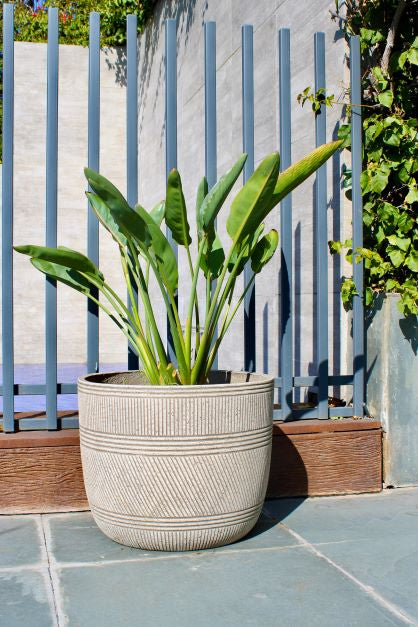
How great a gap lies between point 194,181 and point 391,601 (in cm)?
375

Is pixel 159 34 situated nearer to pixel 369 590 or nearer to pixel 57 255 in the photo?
pixel 57 255

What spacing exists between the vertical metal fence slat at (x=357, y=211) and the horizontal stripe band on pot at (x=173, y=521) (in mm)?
951

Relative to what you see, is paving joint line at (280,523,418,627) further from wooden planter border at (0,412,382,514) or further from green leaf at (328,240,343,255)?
green leaf at (328,240,343,255)

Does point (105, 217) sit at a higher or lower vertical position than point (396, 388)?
higher

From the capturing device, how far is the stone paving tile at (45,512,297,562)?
2199 millimetres

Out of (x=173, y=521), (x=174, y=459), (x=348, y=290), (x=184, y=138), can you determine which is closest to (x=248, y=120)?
(x=348, y=290)

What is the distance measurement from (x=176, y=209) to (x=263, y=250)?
463mm

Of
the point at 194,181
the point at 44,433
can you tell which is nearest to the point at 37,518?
the point at 44,433

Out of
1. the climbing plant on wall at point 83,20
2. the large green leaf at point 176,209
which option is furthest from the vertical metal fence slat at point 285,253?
the climbing plant on wall at point 83,20

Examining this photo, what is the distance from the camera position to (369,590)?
1936 millimetres

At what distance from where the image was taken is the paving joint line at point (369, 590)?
69.5 inches

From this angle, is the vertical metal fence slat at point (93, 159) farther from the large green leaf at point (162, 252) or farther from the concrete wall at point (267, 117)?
the concrete wall at point (267, 117)

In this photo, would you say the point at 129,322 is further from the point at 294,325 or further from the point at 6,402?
the point at 294,325

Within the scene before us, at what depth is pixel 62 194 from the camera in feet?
26.9
